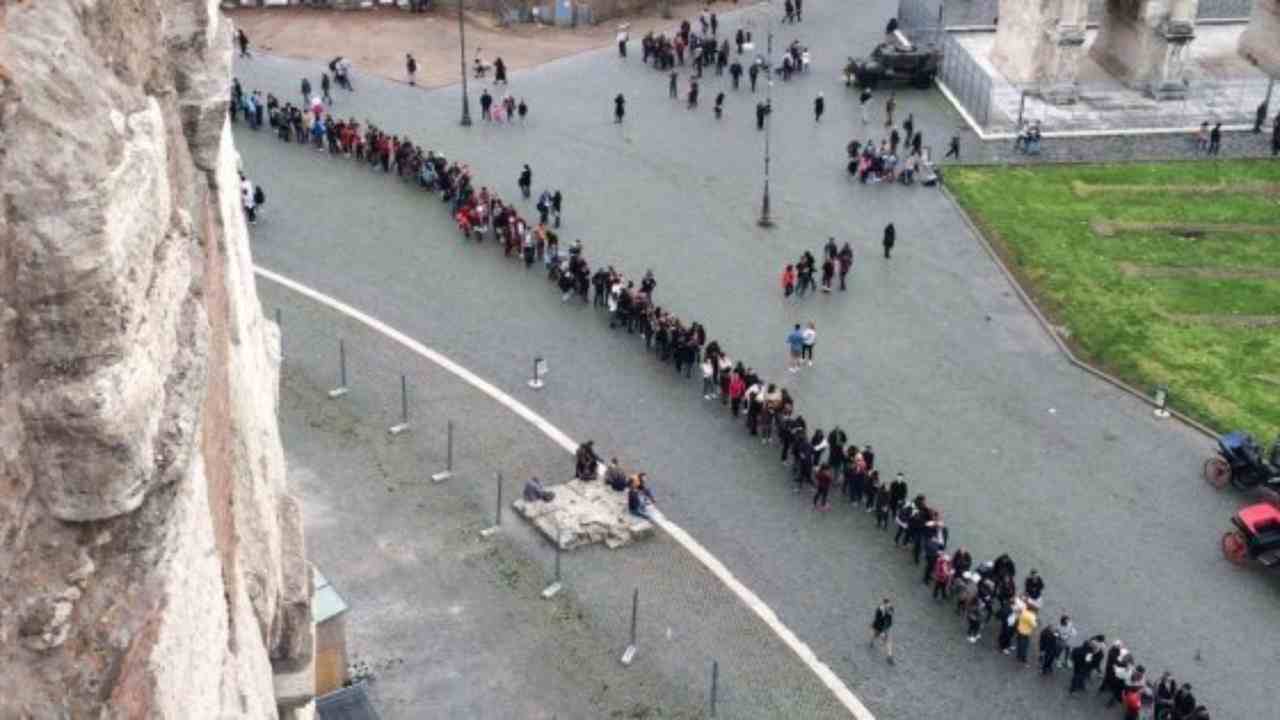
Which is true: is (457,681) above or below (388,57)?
below

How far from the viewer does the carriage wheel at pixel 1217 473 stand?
2914cm

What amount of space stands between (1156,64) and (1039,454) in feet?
72.8

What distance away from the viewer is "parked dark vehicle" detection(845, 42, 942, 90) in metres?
48.3

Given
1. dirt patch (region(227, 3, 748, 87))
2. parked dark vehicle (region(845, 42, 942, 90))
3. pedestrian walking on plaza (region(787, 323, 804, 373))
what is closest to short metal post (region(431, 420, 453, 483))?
→ pedestrian walking on plaza (region(787, 323, 804, 373))

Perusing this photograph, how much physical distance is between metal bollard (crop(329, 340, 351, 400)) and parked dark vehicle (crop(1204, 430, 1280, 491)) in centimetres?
1747

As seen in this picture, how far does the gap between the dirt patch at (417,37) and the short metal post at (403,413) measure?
61.0ft

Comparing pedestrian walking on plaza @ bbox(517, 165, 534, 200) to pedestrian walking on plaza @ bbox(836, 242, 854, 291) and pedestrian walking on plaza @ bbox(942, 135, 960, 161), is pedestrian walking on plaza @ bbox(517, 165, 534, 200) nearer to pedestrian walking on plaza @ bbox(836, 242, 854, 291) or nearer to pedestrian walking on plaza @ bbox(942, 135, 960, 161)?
pedestrian walking on plaza @ bbox(836, 242, 854, 291)

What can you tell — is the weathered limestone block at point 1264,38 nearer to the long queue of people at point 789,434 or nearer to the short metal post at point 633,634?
the long queue of people at point 789,434

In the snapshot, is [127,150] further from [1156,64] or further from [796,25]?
[796,25]

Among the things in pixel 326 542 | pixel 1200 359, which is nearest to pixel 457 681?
pixel 326 542

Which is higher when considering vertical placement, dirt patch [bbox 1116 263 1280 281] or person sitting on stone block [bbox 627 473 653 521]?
dirt patch [bbox 1116 263 1280 281]

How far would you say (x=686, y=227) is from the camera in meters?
38.9

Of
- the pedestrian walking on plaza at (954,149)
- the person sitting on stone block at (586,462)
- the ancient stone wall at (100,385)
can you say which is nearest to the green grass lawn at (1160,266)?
the pedestrian walking on plaza at (954,149)

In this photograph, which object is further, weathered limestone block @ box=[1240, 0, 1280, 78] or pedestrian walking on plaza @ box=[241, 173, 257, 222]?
weathered limestone block @ box=[1240, 0, 1280, 78]
